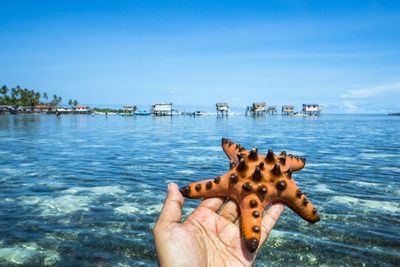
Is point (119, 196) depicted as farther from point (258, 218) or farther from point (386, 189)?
point (386, 189)

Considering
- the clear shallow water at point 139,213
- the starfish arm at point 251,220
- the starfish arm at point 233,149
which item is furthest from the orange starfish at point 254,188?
the clear shallow water at point 139,213

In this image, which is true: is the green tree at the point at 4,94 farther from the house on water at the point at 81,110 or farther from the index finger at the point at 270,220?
the index finger at the point at 270,220

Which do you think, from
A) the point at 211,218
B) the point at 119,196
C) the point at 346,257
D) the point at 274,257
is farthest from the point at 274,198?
the point at 119,196

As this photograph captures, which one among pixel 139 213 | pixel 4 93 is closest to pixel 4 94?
pixel 4 93

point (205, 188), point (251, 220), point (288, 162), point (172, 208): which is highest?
point (288, 162)

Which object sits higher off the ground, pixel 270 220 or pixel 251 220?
pixel 251 220

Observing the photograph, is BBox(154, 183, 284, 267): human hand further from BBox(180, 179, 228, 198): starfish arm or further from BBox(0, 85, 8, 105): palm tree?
BBox(0, 85, 8, 105): palm tree

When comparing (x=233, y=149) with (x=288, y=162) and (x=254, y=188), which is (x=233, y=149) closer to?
(x=288, y=162)
